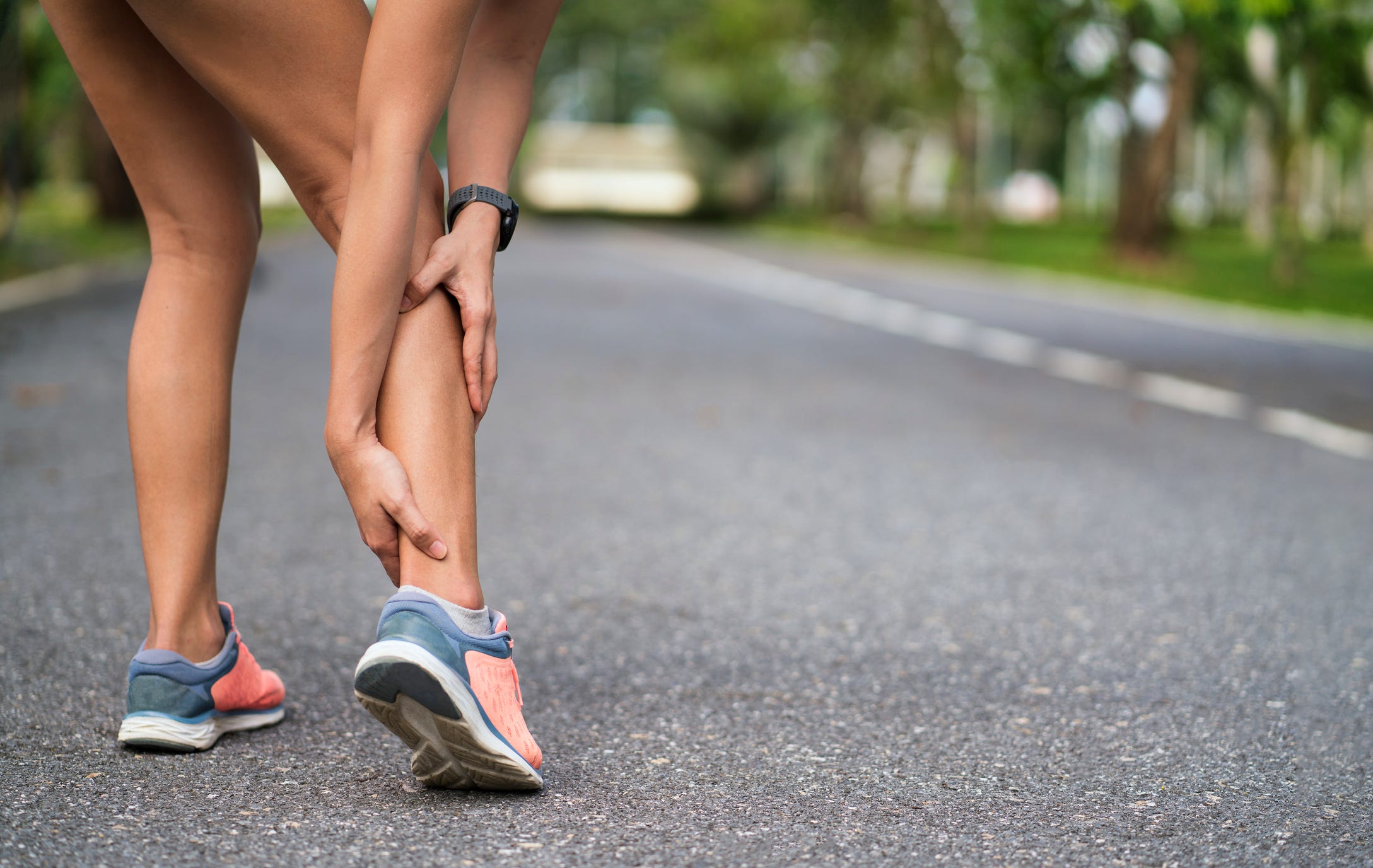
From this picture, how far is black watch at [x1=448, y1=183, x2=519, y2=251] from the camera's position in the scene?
1970 mm

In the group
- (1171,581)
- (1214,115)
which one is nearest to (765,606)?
(1171,581)

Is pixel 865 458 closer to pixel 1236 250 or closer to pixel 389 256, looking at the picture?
pixel 389 256

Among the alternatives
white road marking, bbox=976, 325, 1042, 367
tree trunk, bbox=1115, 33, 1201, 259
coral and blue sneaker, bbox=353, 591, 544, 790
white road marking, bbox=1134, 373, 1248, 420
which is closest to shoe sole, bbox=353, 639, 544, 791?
coral and blue sneaker, bbox=353, 591, 544, 790

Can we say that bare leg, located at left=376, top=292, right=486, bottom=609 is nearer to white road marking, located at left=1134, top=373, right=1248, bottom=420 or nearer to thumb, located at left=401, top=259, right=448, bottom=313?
thumb, located at left=401, top=259, right=448, bottom=313

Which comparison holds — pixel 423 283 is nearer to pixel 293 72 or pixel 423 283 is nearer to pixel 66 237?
pixel 293 72

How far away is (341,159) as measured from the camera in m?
1.95

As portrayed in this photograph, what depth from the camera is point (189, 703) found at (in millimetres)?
2111

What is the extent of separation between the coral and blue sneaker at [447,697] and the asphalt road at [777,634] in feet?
A: 0.22

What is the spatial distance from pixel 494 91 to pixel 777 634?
132 centimetres

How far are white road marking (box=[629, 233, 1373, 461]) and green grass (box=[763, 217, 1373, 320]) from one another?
3621mm

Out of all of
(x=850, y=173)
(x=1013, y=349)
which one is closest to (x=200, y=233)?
(x=1013, y=349)

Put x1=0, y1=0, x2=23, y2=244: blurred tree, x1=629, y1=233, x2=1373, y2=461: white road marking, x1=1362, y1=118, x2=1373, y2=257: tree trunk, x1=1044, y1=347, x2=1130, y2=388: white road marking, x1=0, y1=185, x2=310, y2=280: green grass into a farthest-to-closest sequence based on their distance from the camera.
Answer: x1=1362, y1=118, x2=1373, y2=257: tree trunk
x1=0, y1=185, x2=310, y2=280: green grass
x1=0, y1=0, x2=23, y2=244: blurred tree
x1=1044, y1=347, x2=1130, y2=388: white road marking
x1=629, y1=233, x2=1373, y2=461: white road marking

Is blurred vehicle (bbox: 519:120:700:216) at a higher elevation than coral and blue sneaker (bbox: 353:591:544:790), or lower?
lower

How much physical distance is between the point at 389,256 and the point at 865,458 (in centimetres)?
356
